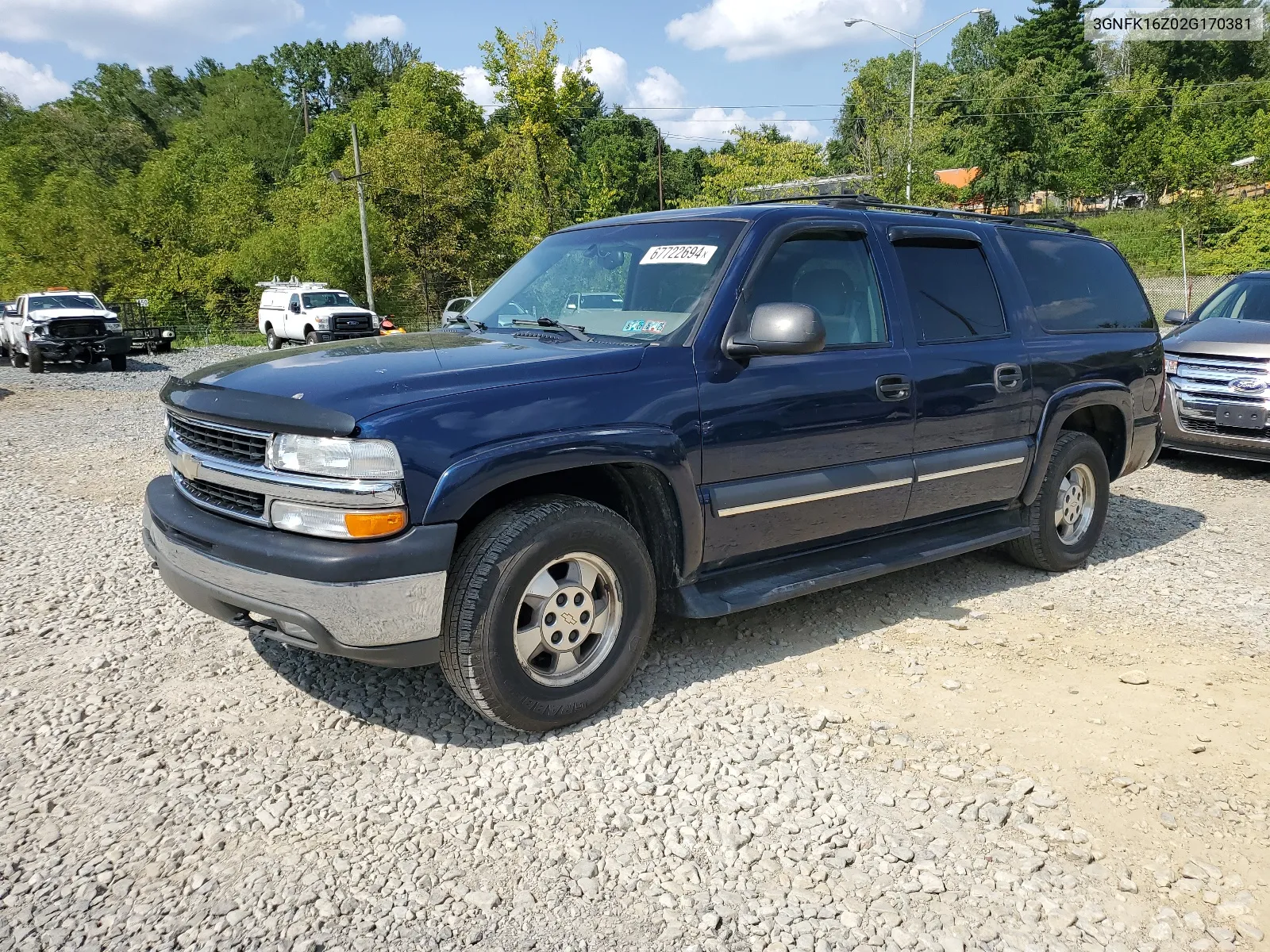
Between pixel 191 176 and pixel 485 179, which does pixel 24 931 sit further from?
pixel 191 176

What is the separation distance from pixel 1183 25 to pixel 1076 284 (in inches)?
2937

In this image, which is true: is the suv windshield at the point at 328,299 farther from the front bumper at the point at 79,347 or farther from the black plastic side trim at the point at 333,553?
the black plastic side trim at the point at 333,553

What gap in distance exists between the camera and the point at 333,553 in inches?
119

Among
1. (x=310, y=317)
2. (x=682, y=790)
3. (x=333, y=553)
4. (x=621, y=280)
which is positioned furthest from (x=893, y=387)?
(x=310, y=317)

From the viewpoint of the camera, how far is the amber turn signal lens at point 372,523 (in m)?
3.03

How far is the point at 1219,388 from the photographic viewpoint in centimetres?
849

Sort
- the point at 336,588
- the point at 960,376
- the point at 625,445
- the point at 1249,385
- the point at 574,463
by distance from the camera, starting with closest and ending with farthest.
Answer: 1. the point at 336,588
2. the point at 574,463
3. the point at 625,445
4. the point at 960,376
5. the point at 1249,385

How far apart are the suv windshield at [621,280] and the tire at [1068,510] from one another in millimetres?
2561

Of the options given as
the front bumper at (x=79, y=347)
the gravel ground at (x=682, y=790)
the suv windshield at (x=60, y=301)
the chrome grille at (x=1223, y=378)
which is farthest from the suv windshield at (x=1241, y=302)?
the suv windshield at (x=60, y=301)

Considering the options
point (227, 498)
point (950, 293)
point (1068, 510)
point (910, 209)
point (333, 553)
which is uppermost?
point (910, 209)

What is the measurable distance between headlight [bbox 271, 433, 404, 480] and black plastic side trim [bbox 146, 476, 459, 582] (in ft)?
0.72

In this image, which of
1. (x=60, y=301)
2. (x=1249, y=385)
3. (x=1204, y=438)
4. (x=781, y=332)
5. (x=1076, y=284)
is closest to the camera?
(x=781, y=332)

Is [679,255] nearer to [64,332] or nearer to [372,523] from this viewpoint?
[372,523]

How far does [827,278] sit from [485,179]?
37.8 meters
